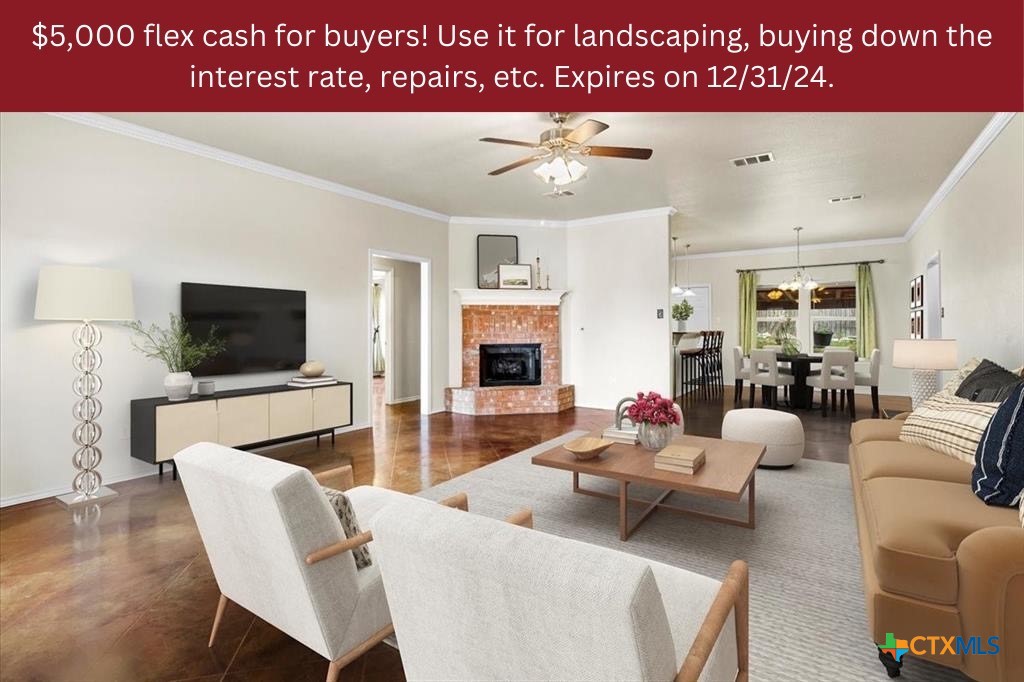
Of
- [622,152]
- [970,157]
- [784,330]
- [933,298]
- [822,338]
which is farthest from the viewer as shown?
[784,330]

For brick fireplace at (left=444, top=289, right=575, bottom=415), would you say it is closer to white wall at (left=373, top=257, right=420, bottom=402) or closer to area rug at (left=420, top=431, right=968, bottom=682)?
white wall at (left=373, top=257, right=420, bottom=402)

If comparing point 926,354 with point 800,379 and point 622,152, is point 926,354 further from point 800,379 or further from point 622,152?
point 622,152

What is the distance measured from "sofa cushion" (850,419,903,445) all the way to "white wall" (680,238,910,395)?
652 centimetres

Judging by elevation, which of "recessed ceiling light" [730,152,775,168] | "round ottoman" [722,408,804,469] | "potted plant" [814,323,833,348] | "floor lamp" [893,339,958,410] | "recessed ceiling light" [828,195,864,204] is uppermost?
"recessed ceiling light" [828,195,864,204]

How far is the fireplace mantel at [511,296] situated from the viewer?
23.3 ft

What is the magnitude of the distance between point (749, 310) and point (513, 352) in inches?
212

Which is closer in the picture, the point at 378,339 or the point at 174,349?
the point at 174,349

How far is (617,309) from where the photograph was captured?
7.13 m

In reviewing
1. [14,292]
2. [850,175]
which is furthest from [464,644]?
[850,175]

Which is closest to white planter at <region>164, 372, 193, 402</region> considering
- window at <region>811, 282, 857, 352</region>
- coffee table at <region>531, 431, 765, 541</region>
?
coffee table at <region>531, 431, 765, 541</region>

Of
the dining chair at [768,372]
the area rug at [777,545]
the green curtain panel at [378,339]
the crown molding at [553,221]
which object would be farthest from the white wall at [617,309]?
the green curtain panel at [378,339]

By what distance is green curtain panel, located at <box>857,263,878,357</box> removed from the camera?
884 centimetres

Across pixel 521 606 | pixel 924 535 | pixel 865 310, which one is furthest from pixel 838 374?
pixel 521 606
